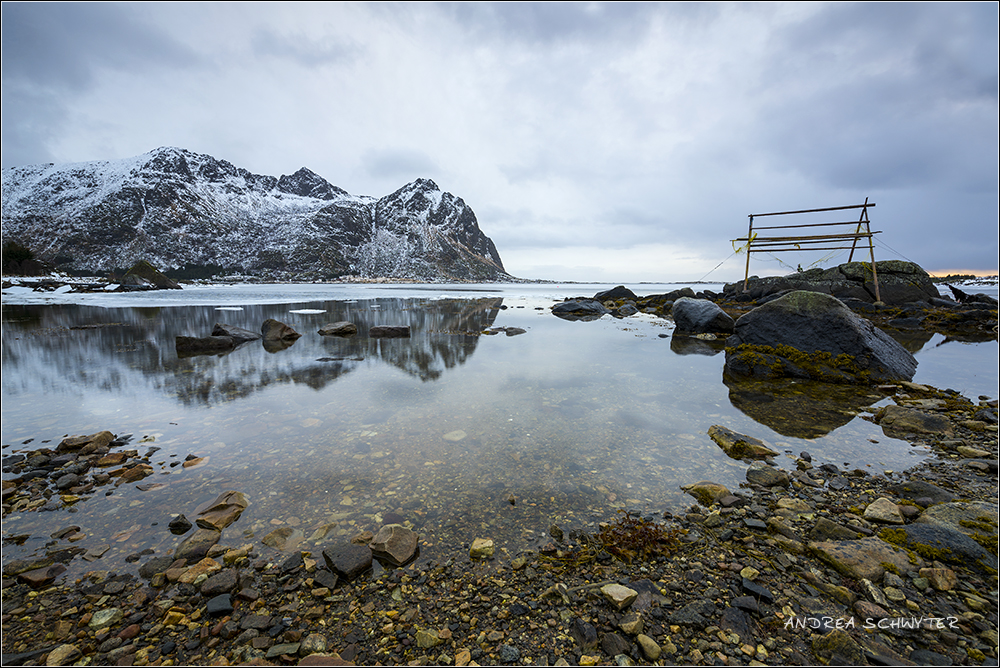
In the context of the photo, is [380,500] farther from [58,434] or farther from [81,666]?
[58,434]

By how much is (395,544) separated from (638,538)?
8.12 ft

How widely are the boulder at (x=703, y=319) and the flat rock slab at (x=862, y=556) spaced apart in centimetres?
1707

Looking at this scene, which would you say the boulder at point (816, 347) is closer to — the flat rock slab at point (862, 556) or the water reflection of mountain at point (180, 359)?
the flat rock slab at point (862, 556)

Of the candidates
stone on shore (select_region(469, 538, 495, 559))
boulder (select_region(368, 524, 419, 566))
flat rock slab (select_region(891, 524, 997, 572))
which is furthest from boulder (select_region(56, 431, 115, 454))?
flat rock slab (select_region(891, 524, 997, 572))

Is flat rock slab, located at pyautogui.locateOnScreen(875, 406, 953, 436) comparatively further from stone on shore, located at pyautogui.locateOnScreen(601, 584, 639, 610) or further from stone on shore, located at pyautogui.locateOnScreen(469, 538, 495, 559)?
stone on shore, located at pyautogui.locateOnScreen(469, 538, 495, 559)

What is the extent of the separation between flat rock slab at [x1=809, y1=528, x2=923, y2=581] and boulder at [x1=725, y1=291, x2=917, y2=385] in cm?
828

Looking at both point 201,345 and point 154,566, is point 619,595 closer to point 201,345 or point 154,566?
point 154,566

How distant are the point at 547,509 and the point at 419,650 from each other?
2.14 m

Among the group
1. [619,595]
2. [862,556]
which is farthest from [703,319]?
[619,595]

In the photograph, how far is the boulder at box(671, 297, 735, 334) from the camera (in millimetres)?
19062

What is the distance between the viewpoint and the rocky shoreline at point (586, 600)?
2697mm

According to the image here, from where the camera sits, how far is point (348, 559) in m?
3.57

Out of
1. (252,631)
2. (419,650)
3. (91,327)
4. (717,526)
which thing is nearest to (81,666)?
(252,631)

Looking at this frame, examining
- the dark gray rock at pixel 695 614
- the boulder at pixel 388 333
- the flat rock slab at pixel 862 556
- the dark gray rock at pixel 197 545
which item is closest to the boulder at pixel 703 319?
the boulder at pixel 388 333
